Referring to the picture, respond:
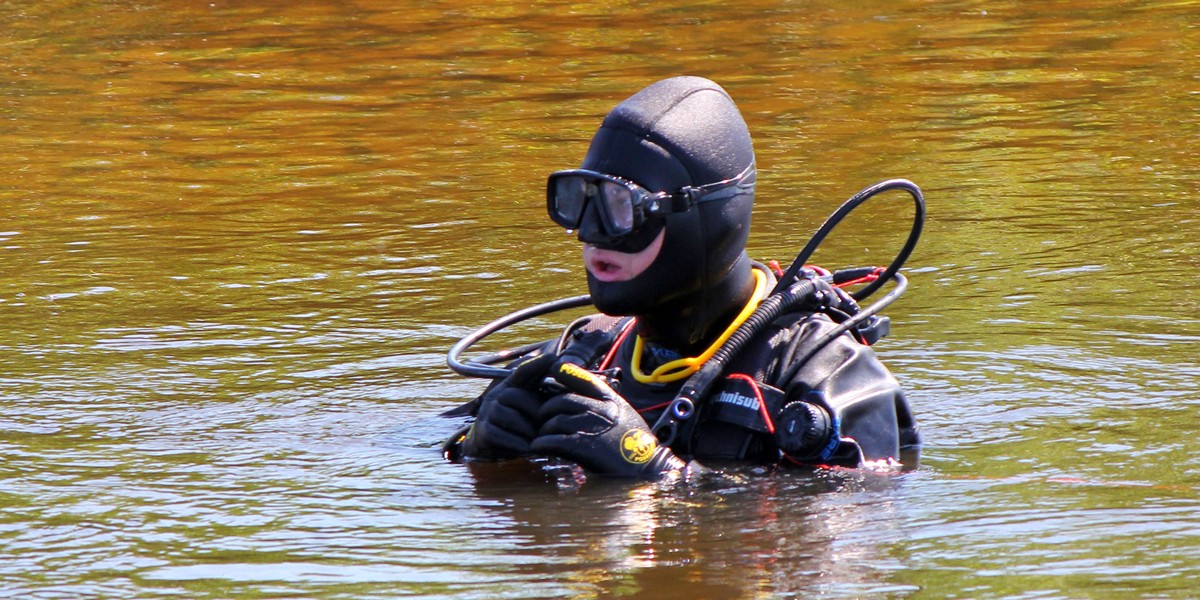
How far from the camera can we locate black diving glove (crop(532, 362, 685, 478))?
412 cm

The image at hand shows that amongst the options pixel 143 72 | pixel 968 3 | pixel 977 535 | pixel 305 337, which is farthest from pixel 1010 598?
pixel 968 3

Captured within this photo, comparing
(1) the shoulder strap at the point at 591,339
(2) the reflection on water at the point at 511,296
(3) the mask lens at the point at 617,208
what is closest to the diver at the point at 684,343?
(3) the mask lens at the point at 617,208

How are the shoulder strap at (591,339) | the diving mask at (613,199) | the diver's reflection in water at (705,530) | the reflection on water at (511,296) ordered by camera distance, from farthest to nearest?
1. the shoulder strap at (591,339)
2. the diving mask at (613,199)
3. the reflection on water at (511,296)
4. the diver's reflection in water at (705,530)

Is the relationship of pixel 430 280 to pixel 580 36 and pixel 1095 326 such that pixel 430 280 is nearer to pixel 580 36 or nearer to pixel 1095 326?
pixel 1095 326

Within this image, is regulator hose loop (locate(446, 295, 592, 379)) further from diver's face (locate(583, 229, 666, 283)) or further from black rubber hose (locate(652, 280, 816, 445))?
black rubber hose (locate(652, 280, 816, 445))

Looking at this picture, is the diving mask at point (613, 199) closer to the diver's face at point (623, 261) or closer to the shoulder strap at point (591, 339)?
Result: the diver's face at point (623, 261)

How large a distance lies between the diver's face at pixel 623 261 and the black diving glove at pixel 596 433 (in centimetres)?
24

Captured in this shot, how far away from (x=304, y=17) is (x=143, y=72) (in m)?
2.76

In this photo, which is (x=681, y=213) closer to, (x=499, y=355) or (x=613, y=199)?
(x=613, y=199)

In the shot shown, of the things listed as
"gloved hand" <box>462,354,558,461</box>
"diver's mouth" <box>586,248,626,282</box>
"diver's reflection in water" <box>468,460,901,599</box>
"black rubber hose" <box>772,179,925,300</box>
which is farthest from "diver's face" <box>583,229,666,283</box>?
"diver's reflection in water" <box>468,460,901,599</box>

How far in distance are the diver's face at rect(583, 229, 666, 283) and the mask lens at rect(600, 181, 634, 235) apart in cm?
8

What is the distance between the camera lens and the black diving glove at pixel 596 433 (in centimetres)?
412

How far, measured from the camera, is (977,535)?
3.97 m

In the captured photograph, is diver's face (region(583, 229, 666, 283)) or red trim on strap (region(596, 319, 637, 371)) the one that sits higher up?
diver's face (region(583, 229, 666, 283))
